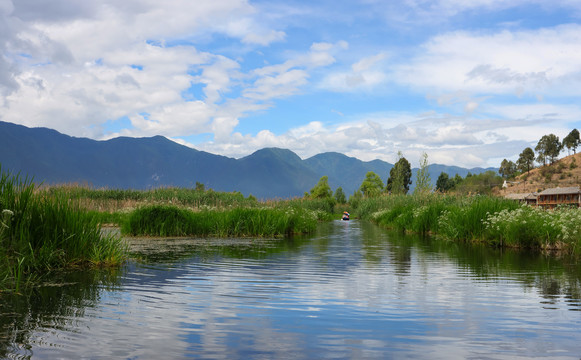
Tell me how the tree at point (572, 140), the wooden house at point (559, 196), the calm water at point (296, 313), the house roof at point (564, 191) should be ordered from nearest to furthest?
the calm water at point (296, 313) → the wooden house at point (559, 196) → the house roof at point (564, 191) → the tree at point (572, 140)

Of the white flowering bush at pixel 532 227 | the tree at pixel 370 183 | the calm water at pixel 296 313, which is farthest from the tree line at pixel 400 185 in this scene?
the calm water at pixel 296 313

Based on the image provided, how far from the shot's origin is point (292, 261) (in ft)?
38.3

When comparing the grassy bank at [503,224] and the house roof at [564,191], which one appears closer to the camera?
the grassy bank at [503,224]

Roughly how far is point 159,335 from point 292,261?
7.03 metres

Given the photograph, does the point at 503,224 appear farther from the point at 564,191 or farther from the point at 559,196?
the point at 559,196

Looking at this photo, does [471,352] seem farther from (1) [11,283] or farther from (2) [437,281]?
(1) [11,283]

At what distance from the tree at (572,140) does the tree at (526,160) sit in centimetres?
1092

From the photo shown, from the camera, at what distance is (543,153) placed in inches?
6344

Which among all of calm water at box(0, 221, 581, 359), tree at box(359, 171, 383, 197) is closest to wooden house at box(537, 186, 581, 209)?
tree at box(359, 171, 383, 197)

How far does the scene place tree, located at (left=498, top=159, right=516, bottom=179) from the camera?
169 m

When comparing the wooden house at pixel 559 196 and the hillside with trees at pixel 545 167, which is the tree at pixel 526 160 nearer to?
the hillside with trees at pixel 545 167

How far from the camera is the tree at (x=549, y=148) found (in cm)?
15862

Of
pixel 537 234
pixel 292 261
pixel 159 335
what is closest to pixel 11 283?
pixel 159 335

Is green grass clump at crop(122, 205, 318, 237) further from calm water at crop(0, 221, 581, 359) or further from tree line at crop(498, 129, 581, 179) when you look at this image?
tree line at crop(498, 129, 581, 179)
